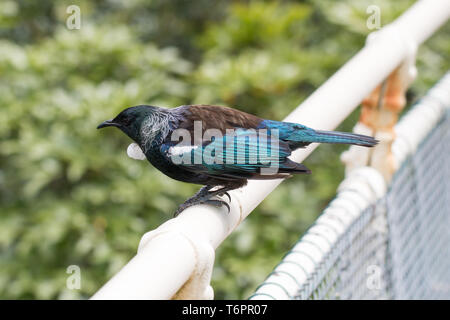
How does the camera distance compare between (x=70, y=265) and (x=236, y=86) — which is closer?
(x=70, y=265)

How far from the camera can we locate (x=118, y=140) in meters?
3.76

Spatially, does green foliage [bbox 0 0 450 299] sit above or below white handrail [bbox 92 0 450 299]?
above

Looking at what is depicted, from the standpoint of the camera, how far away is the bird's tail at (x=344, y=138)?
1818 mm

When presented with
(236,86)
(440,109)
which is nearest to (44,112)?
(236,86)

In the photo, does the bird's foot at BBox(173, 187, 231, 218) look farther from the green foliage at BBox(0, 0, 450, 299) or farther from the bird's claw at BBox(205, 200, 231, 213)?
the green foliage at BBox(0, 0, 450, 299)

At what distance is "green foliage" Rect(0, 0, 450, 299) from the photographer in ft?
11.7

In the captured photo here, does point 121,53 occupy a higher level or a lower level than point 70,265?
higher

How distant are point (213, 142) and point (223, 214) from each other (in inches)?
19.3

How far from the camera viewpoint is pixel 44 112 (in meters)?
3.66

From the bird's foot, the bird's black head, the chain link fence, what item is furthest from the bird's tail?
the bird's black head

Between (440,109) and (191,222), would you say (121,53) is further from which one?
(191,222)

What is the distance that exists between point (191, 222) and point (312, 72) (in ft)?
10.5
